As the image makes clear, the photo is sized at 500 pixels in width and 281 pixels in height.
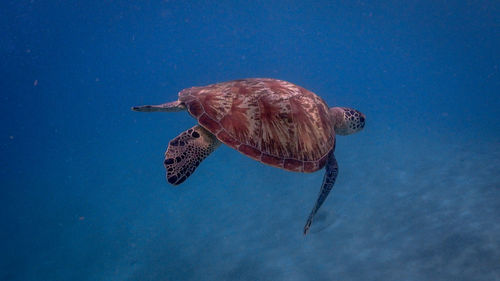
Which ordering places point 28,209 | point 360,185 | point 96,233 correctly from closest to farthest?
point 360,185 < point 96,233 < point 28,209

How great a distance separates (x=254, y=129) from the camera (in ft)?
12.1

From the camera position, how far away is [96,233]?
13172 millimetres

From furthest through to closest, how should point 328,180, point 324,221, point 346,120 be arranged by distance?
1. point 324,221
2. point 346,120
3. point 328,180

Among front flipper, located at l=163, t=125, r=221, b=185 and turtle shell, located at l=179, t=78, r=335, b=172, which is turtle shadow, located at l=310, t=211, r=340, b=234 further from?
front flipper, located at l=163, t=125, r=221, b=185

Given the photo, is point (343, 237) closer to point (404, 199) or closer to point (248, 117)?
point (404, 199)

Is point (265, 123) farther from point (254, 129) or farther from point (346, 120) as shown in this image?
point (346, 120)

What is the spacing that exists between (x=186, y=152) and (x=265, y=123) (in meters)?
→ 1.25

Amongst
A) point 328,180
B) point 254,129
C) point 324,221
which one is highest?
point 254,129

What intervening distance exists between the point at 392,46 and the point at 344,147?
5352 cm

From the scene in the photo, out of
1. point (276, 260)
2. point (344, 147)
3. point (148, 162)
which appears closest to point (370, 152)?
point (344, 147)

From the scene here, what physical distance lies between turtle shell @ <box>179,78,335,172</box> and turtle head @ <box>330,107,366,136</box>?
135cm

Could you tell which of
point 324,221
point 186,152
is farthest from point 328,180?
point 324,221

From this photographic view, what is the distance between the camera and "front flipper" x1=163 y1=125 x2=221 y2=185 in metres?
3.34

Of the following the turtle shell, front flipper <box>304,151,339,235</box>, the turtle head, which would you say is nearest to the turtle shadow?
the turtle head
